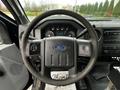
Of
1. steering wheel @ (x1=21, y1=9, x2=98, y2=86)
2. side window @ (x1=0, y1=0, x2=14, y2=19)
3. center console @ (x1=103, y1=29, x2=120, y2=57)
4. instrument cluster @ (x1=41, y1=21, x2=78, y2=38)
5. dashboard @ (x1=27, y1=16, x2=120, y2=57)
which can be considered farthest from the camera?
center console @ (x1=103, y1=29, x2=120, y2=57)

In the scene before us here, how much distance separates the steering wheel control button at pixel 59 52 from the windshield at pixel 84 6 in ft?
2.84

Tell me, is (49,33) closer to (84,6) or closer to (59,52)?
(84,6)

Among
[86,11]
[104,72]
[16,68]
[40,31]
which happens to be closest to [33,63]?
[40,31]

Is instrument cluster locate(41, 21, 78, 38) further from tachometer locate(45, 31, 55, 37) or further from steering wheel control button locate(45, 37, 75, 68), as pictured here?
steering wheel control button locate(45, 37, 75, 68)

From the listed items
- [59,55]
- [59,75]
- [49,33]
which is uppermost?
[49,33]

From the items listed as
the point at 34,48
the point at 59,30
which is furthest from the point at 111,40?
the point at 34,48

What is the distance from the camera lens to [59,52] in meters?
2.06

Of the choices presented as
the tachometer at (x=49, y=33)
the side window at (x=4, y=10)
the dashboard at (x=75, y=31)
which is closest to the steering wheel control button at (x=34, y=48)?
the dashboard at (x=75, y=31)

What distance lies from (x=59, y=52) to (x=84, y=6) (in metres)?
1.22

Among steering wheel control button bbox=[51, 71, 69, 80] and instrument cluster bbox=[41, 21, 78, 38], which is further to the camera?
instrument cluster bbox=[41, 21, 78, 38]

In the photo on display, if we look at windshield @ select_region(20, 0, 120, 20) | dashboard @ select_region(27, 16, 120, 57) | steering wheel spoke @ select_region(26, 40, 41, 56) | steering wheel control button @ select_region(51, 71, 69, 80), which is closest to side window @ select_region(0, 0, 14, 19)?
windshield @ select_region(20, 0, 120, 20)

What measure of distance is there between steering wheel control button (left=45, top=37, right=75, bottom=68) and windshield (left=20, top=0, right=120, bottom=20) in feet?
2.84

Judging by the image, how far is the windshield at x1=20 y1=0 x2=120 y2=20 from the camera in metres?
2.97

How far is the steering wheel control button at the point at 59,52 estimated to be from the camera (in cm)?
207
